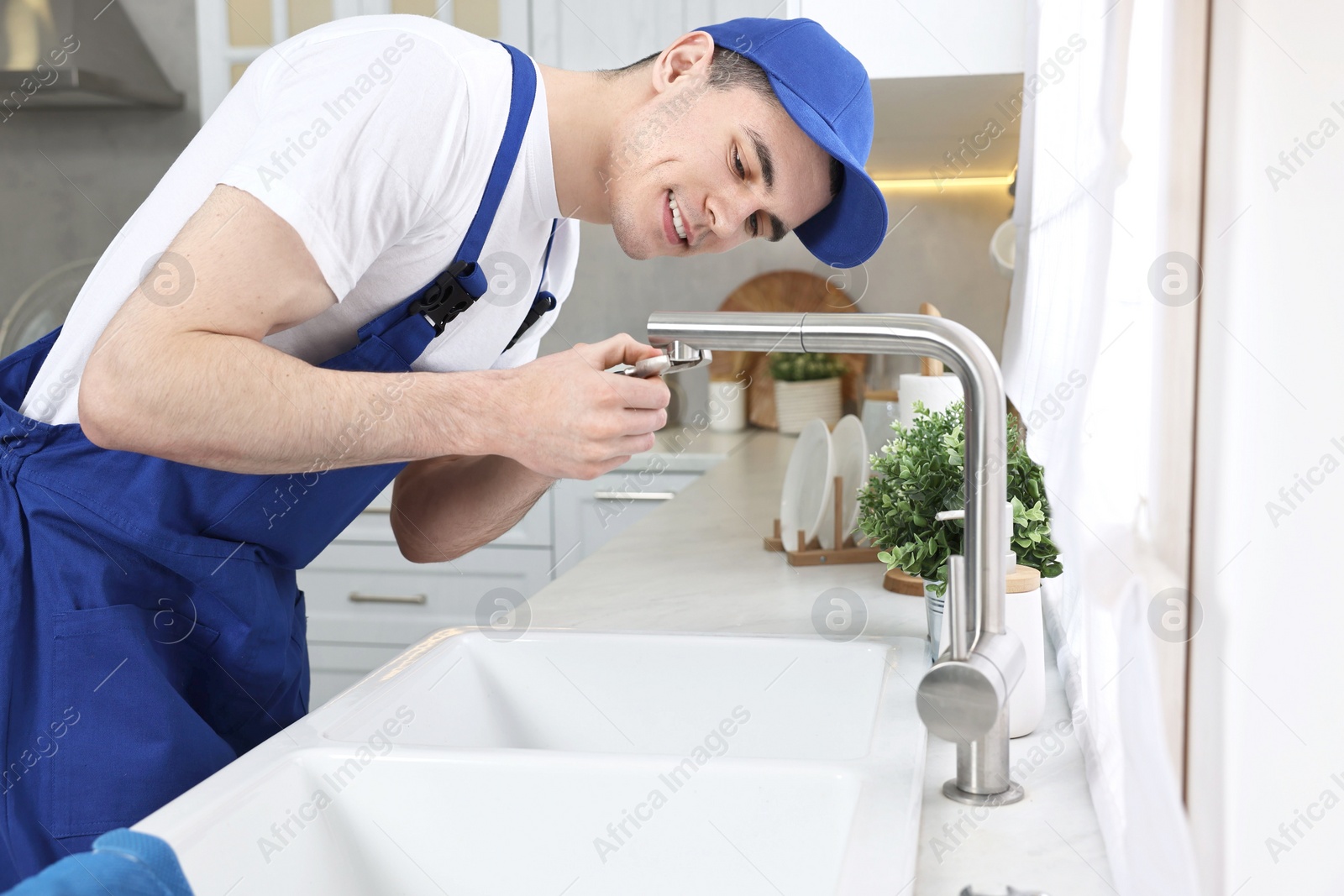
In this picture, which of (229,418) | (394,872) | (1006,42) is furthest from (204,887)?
(1006,42)

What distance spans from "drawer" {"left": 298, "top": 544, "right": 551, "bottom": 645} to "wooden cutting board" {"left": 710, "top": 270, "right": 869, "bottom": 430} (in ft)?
2.44

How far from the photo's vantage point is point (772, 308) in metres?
2.83

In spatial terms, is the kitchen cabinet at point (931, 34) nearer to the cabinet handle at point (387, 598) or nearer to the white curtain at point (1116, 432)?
the white curtain at point (1116, 432)

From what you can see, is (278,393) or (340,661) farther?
(340,661)

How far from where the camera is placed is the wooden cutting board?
9.25 feet

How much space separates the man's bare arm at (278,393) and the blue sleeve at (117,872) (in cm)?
28

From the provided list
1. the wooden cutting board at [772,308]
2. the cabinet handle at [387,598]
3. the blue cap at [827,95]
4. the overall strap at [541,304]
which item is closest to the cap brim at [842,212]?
the blue cap at [827,95]

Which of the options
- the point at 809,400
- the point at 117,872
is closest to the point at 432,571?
the point at 809,400

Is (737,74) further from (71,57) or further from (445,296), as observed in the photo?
(71,57)

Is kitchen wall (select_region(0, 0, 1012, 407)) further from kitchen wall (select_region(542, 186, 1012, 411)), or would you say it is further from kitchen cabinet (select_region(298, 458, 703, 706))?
kitchen cabinet (select_region(298, 458, 703, 706))

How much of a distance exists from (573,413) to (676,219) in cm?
28

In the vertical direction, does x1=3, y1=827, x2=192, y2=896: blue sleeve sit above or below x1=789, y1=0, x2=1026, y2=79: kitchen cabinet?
below

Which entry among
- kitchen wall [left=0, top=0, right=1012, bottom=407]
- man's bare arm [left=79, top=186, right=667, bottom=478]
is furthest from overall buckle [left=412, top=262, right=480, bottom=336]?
kitchen wall [left=0, top=0, right=1012, bottom=407]

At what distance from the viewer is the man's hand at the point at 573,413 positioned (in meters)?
0.69
